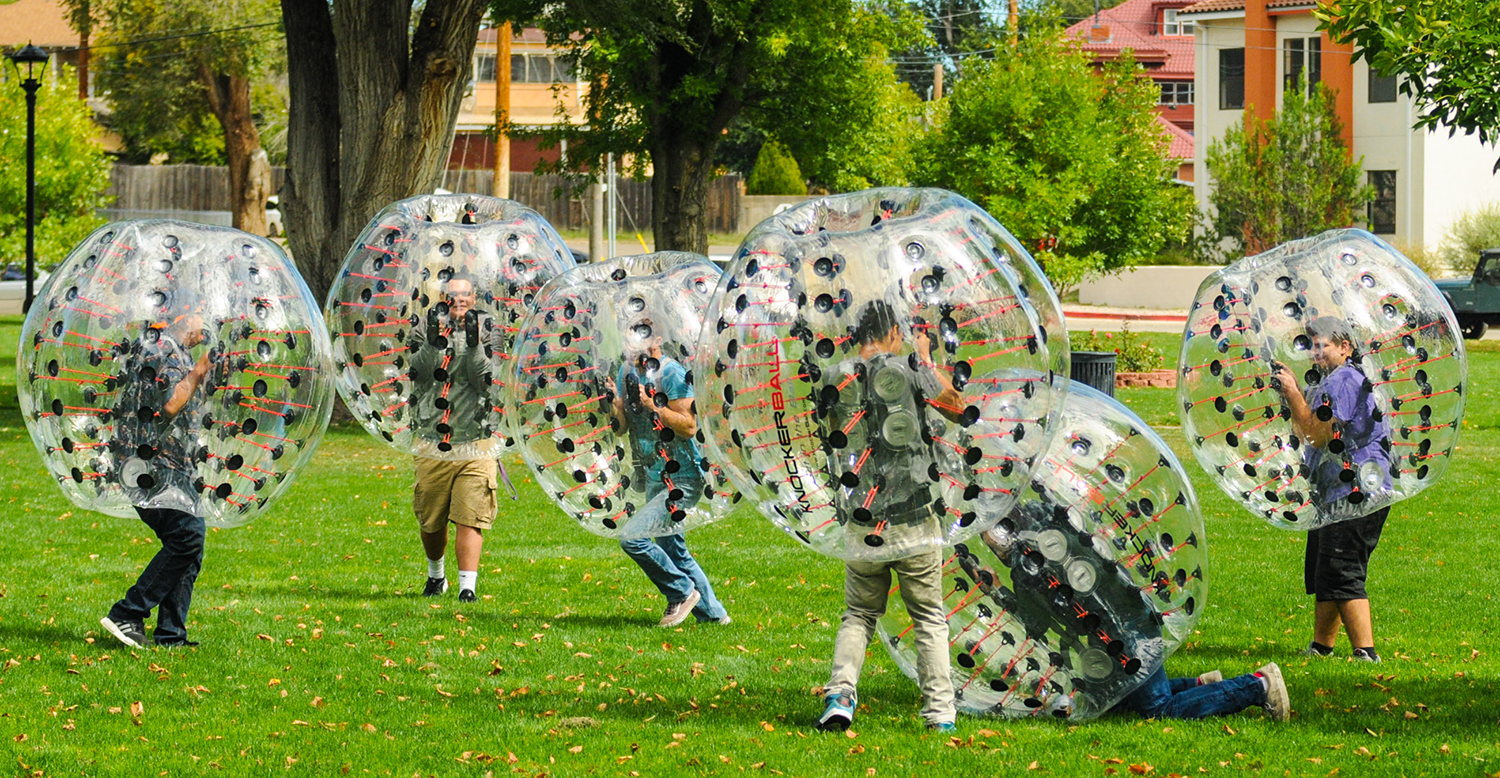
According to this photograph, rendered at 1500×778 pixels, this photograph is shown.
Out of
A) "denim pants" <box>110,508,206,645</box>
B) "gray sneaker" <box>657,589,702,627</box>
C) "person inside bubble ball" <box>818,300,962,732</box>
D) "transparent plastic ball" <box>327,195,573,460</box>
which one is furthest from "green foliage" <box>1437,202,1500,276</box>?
"denim pants" <box>110,508,206,645</box>

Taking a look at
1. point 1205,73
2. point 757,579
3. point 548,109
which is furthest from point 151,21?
point 757,579

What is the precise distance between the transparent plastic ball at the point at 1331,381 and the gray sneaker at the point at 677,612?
9.67ft

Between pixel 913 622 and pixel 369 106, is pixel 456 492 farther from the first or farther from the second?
pixel 369 106

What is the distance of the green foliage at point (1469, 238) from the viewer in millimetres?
36812

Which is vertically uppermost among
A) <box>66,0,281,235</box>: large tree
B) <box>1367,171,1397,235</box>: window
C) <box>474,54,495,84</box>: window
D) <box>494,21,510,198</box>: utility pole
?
<box>474,54,495,84</box>: window

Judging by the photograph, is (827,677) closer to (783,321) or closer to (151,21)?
(783,321)

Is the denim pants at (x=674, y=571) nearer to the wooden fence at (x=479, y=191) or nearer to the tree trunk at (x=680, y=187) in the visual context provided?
the tree trunk at (x=680, y=187)

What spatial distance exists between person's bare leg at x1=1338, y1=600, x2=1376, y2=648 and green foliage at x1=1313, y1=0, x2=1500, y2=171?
2266mm

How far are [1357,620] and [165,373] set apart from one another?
18.8ft

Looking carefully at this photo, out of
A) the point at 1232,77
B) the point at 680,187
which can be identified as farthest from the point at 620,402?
the point at 1232,77

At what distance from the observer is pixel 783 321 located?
5.47 meters

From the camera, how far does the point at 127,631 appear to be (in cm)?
763

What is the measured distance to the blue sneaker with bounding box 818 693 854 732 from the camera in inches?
239

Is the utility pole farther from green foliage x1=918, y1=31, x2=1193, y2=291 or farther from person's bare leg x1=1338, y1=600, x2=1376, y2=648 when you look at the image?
person's bare leg x1=1338, y1=600, x2=1376, y2=648
